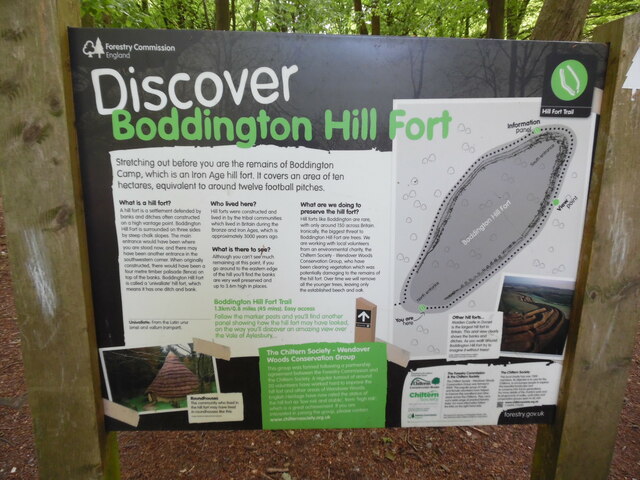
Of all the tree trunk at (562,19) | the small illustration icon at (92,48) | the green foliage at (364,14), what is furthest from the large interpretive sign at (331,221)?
the green foliage at (364,14)

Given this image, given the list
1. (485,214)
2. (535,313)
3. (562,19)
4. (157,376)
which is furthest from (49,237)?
(562,19)

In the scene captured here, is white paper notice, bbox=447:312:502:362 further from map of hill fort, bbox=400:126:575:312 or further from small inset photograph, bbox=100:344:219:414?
small inset photograph, bbox=100:344:219:414

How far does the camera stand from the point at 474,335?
164cm

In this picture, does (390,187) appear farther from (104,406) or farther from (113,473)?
(113,473)

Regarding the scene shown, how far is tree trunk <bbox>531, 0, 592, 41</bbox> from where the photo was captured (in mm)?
3201

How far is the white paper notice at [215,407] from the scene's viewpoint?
1.65m

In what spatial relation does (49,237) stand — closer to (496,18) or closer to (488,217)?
(488,217)

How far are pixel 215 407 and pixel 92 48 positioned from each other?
141 centimetres

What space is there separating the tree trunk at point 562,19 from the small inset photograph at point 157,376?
143 inches

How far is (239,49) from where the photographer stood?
1.38 meters

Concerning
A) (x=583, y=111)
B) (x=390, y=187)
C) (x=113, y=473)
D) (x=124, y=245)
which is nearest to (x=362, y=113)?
(x=390, y=187)

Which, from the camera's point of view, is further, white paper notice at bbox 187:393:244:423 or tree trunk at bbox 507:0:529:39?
tree trunk at bbox 507:0:529:39

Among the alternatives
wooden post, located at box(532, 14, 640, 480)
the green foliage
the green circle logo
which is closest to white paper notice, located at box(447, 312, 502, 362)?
wooden post, located at box(532, 14, 640, 480)

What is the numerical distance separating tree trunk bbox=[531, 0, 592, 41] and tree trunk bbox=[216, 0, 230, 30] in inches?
169
